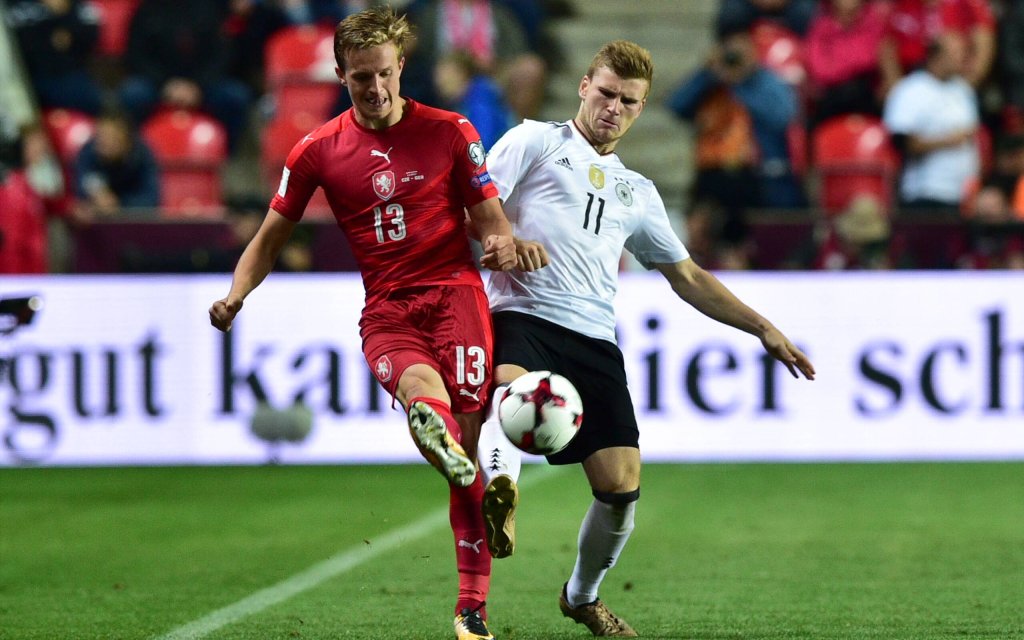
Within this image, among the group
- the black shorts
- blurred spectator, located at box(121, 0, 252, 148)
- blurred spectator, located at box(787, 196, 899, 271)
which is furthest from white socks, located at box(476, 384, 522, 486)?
blurred spectator, located at box(121, 0, 252, 148)

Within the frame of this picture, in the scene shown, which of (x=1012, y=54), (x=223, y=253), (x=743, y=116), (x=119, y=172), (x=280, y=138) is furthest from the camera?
(x=1012, y=54)

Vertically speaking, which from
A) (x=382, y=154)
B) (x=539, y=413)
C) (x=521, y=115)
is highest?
(x=521, y=115)

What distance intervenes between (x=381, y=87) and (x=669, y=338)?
605cm

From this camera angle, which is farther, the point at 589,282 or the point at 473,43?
the point at 473,43

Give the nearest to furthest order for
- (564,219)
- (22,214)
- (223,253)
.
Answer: (564,219) → (223,253) → (22,214)

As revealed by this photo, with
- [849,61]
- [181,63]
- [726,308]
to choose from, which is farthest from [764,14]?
[726,308]

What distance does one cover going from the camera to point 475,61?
12688 mm

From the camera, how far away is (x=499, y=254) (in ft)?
16.0

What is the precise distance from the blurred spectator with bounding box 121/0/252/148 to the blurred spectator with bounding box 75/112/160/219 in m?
1.34

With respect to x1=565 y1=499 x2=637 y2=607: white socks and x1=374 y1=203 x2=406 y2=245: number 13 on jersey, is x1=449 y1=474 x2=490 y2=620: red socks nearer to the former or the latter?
x1=565 y1=499 x2=637 y2=607: white socks

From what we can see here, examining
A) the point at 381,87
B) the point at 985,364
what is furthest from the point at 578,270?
the point at 985,364

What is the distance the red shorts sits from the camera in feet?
16.6

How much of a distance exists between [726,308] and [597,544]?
0.93 m

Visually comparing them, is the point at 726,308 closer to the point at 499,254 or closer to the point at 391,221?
the point at 499,254
